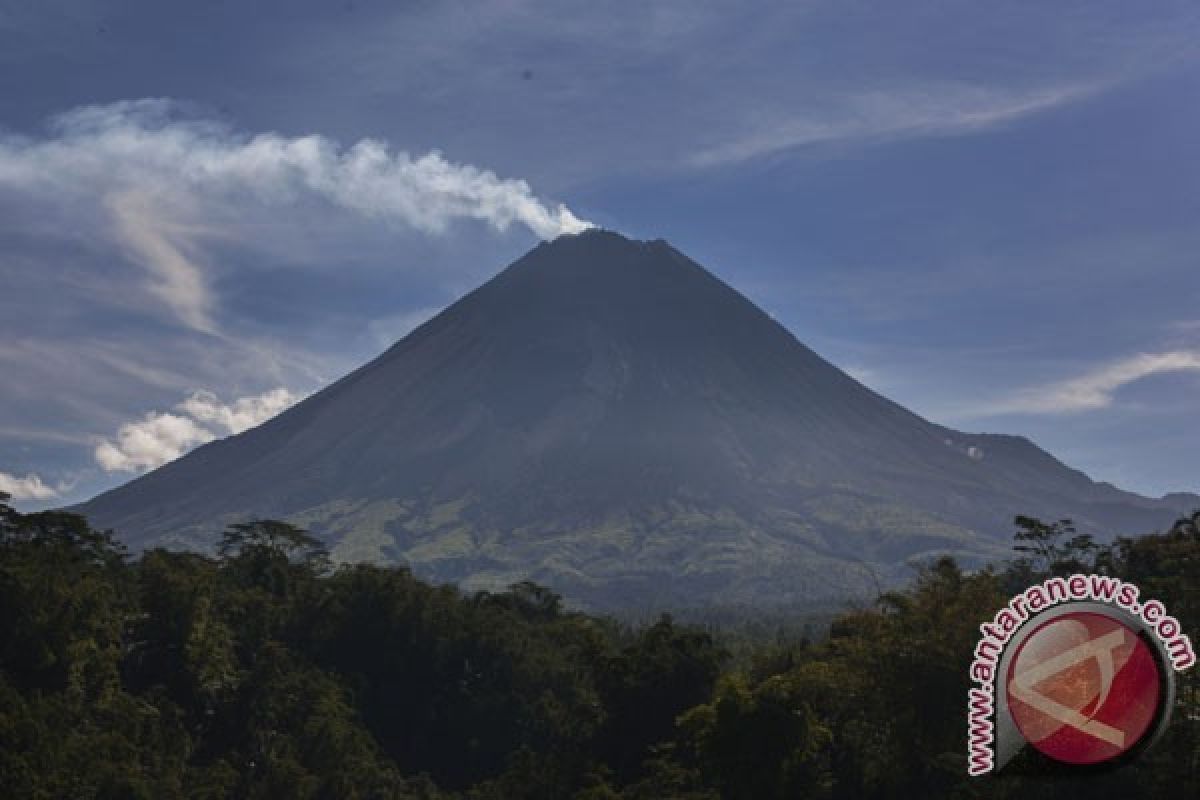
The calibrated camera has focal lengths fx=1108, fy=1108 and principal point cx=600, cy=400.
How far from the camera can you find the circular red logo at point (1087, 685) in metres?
13.0

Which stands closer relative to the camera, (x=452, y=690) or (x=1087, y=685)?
(x=1087, y=685)

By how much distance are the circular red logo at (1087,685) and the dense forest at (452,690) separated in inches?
61.2

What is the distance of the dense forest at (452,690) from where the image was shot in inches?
909

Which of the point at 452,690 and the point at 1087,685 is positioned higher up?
the point at 1087,685

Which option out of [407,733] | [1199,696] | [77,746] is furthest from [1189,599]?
[407,733]

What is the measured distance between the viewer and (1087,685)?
1323cm

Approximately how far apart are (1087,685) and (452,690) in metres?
46.4

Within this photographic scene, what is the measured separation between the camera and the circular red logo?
13.0 metres

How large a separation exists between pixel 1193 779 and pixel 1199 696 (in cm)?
143

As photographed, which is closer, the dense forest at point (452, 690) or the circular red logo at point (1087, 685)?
the circular red logo at point (1087, 685)

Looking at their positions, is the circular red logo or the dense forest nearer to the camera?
the circular red logo

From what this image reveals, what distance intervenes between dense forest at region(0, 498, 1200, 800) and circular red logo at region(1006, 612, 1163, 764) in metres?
1.56

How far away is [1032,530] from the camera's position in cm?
5734

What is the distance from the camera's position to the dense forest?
2309 cm
